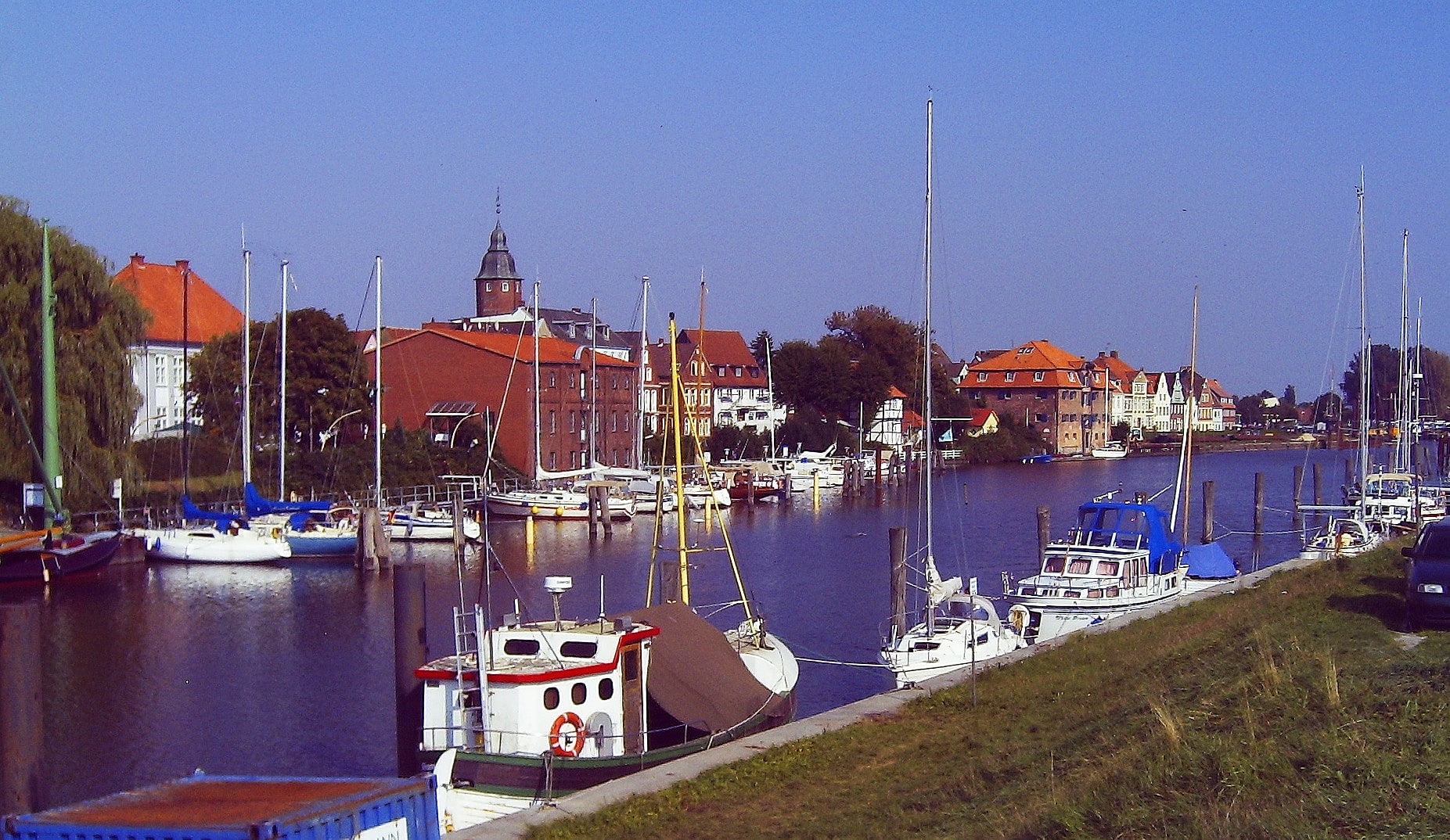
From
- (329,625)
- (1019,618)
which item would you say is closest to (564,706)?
(1019,618)

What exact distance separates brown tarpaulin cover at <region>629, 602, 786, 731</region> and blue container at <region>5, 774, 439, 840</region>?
667cm

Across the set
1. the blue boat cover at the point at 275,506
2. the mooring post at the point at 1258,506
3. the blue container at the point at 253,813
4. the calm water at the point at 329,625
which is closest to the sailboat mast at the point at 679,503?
the calm water at the point at 329,625

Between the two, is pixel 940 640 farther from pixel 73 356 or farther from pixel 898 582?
pixel 73 356

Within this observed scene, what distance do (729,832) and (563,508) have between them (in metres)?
56.5

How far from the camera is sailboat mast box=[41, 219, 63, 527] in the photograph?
46688 millimetres

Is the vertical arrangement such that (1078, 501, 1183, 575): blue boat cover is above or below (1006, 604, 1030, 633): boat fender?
above

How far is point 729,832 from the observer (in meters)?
13.0

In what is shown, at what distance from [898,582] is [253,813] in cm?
2046

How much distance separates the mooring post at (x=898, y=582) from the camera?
31125mm

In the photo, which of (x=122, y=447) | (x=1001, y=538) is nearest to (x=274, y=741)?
(x=122, y=447)

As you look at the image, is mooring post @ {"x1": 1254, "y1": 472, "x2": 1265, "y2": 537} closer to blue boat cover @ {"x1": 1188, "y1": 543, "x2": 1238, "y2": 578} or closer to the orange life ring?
blue boat cover @ {"x1": 1188, "y1": 543, "x2": 1238, "y2": 578}

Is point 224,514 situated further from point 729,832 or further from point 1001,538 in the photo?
point 729,832

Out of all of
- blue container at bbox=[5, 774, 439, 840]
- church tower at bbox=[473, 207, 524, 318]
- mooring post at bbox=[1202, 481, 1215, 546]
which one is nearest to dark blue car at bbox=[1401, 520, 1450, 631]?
blue container at bbox=[5, 774, 439, 840]

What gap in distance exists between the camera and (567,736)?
777 inches
